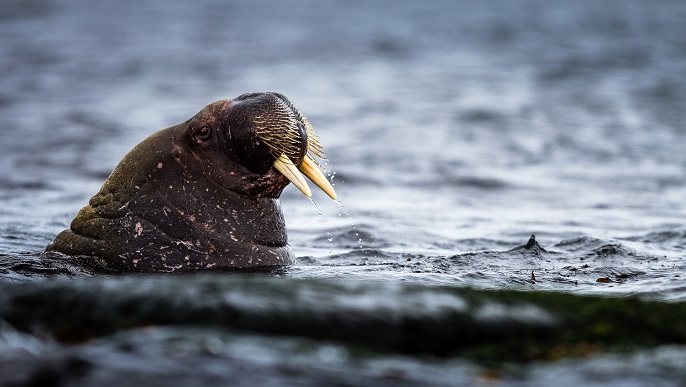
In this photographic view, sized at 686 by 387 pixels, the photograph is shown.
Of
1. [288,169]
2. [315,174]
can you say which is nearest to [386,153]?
[315,174]

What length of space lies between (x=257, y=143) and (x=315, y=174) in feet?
1.50

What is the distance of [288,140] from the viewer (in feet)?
22.8

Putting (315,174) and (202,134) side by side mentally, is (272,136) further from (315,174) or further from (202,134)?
(202,134)

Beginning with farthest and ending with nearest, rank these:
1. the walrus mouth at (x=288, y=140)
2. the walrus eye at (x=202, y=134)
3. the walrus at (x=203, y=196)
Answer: the walrus eye at (x=202, y=134), the walrus at (x=203, y=196), the walrus mouth at (x=288, y=140)

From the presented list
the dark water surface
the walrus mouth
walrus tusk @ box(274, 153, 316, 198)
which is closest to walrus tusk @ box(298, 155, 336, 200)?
the walrus mouth

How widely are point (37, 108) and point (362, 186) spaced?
36.2ft

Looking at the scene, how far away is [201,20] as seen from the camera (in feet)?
137

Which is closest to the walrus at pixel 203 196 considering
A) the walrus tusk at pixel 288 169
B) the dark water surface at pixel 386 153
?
the walrus tusk at pixel 288 169

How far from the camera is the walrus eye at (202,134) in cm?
718

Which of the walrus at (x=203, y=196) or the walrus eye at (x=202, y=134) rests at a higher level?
the walrus eye at (x=202, y=134)

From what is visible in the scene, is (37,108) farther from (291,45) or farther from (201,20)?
(201,20)

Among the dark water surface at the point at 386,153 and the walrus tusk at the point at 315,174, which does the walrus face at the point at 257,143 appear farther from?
the dark water surface at the point at 386,153

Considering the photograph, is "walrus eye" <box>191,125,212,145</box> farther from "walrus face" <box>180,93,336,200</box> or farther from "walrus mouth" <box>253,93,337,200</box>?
"walrus mouth" <box>253,93,337,200</box>

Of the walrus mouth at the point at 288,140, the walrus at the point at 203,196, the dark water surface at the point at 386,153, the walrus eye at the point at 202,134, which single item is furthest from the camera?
the walrus eye at the point at 202,134
